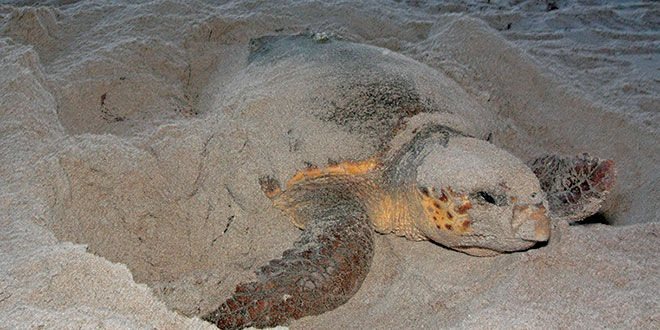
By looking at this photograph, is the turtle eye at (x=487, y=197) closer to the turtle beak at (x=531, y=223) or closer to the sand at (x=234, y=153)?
the turtle beak at (x=531, y=223)

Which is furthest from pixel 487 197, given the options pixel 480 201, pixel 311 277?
pixel 311 277

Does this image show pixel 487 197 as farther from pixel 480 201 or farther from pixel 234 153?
pixel 234 153

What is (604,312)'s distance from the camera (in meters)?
1.12

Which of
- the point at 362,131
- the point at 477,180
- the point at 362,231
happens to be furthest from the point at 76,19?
the point at 477,180

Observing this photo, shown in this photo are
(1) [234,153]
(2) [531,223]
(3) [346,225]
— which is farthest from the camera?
(1) [234,153]

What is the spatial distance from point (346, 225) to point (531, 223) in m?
0.65

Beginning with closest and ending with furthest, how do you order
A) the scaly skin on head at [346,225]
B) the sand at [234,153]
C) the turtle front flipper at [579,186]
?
the sand at [234,153]
the scaly skin on head at [346,225]
the turtle front flipper at [579,186]

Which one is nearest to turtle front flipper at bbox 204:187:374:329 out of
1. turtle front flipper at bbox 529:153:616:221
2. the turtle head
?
the turtle head

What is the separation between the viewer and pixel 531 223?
1.33 metres

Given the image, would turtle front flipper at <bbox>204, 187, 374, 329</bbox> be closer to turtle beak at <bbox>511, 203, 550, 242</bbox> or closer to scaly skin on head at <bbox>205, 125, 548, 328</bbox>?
scaly skin on head at <bbox>205, 125, 548, 328</bbox>

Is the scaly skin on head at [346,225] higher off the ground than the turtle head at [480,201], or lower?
lower

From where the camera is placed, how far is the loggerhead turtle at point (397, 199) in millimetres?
1343

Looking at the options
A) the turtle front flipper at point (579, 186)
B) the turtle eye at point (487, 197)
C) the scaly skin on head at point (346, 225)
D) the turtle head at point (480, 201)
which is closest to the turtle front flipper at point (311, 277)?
the scaly skin on head at point (346, 225)

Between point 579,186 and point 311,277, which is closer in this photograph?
point 311,277
